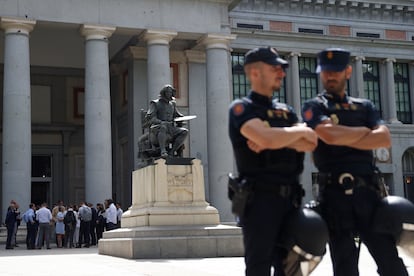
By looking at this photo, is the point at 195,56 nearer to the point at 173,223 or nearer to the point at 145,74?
the point at 145,74

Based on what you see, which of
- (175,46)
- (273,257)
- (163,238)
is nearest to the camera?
(273,257)

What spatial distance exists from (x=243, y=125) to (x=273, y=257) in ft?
3.31

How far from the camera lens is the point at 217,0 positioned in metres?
33.1

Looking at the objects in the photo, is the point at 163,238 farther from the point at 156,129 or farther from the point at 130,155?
the point at 130,155

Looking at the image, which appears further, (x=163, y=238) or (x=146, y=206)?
(x=146, y=206)

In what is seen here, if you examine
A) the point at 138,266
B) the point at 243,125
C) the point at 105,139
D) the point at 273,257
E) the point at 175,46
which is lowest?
the point at 138,266

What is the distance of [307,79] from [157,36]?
46.5 feet

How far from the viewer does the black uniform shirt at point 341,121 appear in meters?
4.79

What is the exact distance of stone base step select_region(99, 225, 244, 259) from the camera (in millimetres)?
14742

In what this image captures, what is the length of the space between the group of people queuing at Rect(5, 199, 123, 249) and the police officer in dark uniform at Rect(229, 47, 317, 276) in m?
20.1

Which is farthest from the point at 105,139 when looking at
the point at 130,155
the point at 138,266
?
the point at 138,266

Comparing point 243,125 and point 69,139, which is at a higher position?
point 69,139

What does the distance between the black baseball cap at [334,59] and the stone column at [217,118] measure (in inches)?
1073

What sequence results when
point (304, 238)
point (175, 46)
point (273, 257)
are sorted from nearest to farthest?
point (304, 238)
point (273, 257)
point (175, 46)
